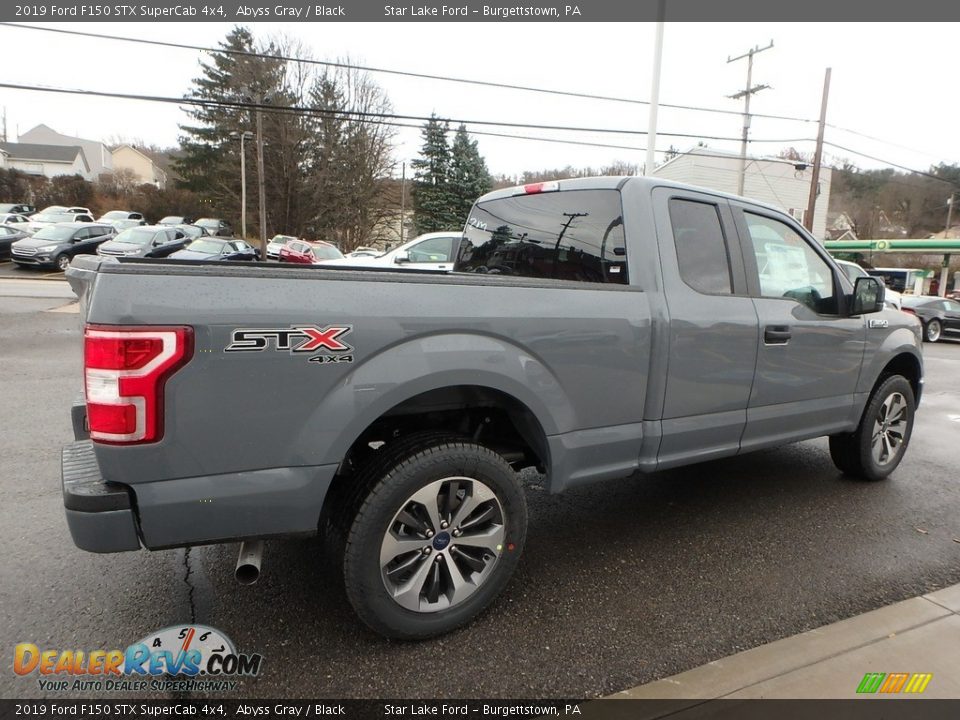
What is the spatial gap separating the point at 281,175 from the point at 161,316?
1868 inches

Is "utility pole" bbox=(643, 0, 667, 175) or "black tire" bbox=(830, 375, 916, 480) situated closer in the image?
"black tire" bbox=(830, 375, 916, 480)

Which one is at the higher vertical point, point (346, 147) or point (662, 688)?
point (346, 147)

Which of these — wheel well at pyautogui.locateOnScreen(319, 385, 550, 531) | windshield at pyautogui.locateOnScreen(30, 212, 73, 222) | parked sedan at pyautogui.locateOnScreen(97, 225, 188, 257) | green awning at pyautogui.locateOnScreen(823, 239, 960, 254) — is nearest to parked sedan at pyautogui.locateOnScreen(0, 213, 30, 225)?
windshield at pyautogui.locateOnScreen(30, 212, 73, 222)

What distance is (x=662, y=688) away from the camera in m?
2.24

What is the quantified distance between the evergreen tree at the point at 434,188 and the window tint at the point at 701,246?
40.1m

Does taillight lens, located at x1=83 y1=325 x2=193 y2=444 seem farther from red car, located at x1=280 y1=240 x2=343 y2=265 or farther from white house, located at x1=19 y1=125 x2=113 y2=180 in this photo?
white house, located at x1=19 y1=125 x2=113 y2=180

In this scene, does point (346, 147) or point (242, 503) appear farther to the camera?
point (346, 147)

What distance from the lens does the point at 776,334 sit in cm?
343

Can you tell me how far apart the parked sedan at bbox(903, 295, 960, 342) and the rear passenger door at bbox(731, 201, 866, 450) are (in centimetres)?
1698

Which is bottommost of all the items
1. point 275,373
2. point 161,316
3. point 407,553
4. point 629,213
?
point 407,553

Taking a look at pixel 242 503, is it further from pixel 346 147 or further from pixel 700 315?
pixel 346 147

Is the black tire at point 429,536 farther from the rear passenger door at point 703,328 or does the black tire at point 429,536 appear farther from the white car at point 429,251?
the white car at point 429,251

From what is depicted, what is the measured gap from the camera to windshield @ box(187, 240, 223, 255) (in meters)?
22.4

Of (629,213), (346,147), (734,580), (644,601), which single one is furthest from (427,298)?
(346,147)
